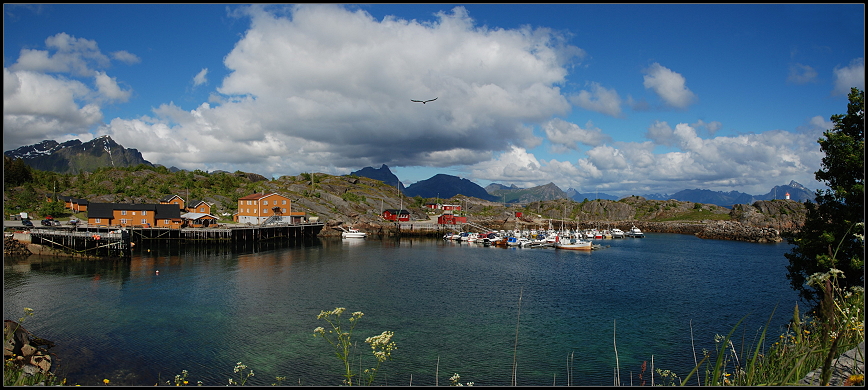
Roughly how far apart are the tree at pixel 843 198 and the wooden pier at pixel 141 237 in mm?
66338

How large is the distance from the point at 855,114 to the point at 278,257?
58.8m

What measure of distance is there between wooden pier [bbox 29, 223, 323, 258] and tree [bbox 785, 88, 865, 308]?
6634 cm

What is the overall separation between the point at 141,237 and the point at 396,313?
59.9m

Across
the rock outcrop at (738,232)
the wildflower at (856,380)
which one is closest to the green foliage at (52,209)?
the wildflower at (856,380)

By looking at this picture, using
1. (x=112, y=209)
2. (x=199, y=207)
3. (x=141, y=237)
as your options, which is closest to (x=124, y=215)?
(x=112, y=209)

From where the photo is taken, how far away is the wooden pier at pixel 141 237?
52969mm

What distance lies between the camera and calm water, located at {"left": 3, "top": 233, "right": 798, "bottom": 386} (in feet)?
67.8

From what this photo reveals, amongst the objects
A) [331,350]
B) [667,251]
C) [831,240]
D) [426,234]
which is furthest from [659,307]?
[426,234]

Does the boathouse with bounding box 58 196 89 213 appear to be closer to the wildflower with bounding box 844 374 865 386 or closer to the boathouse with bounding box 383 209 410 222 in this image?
the boathouse with bounding box 383 209 410 222

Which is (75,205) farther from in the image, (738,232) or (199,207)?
(738,232)

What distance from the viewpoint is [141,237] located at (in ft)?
227

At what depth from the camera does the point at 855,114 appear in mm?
21500

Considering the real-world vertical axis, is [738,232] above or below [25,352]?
above

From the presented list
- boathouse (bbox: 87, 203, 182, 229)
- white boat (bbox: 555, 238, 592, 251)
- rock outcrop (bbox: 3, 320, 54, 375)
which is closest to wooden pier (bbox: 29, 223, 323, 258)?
boathouse (bbox: 87, 203, 182, 229)
